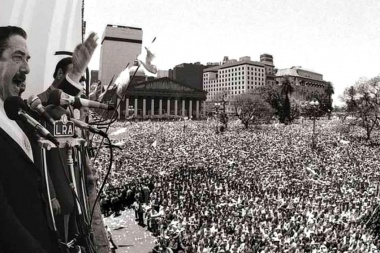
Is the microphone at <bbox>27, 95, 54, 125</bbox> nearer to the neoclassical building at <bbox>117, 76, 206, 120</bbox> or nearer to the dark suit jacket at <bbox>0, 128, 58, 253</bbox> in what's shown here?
the dark suit jacket at <bbox>0, 128, 58, 253</bbox>

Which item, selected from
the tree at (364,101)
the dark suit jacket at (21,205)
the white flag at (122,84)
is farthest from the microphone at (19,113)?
the tree at (364,101)

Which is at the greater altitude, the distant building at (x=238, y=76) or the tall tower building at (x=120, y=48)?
the distant building at (x=238, y=76)

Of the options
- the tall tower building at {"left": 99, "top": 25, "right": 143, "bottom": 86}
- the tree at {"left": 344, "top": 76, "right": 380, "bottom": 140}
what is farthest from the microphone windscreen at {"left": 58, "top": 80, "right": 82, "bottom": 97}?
the tree at {"left": 344, "top": 76, "right": 380, "bottom": 140}

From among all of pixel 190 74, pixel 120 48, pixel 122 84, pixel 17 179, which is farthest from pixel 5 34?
pixel 190 74

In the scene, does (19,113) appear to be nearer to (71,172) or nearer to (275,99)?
(71,172)

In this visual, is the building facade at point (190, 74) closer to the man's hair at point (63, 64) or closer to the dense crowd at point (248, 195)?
the dense crowd at point (248, 195)

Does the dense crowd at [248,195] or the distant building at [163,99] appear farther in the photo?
the distant building at [163,99]
